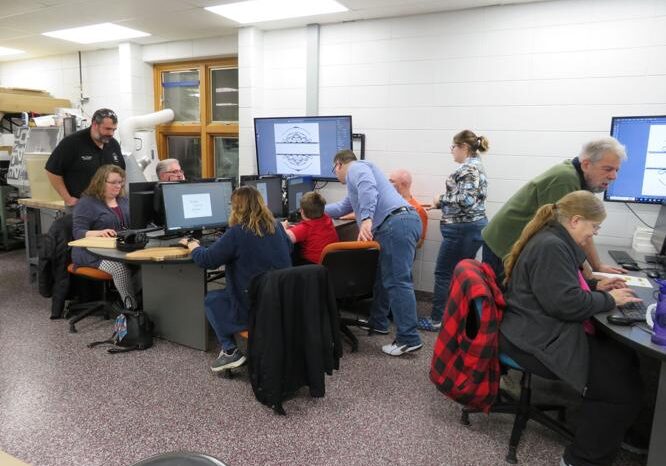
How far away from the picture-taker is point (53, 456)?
6.64ft

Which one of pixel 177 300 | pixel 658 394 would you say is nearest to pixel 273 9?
pixel 177 300

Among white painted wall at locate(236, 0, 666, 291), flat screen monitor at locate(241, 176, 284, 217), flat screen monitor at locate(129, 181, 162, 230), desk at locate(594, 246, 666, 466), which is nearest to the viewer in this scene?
desk at locate(594, 246, 666, 466)

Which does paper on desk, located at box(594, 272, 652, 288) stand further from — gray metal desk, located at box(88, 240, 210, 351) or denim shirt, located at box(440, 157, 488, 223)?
gray metal desk, located at box(88, 240, 210, 351)

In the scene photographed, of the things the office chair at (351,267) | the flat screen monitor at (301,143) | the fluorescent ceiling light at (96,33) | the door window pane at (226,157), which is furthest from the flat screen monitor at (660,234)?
the fluorescent ceiling light at (96,33)

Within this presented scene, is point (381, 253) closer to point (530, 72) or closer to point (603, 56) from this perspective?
point (530, 72)

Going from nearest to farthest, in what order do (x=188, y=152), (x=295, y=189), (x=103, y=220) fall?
(x=103, y=220) → (x=295, y=189) → (x=188, y=152)

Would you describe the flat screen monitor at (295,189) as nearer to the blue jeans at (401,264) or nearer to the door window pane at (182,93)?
the blue jeans at (401,264)

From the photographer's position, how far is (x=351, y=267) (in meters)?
2.97

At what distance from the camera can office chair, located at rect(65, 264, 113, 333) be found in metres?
3.31

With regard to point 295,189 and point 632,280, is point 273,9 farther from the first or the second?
point 632,280

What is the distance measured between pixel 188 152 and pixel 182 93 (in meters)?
0.71

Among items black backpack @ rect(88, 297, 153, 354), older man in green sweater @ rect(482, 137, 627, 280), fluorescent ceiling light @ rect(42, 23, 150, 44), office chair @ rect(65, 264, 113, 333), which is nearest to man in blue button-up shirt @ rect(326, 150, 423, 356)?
older man in green sweater @ rect(482, 137, 627, 280)

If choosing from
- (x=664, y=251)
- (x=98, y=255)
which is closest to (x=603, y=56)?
(x=664, y=251)

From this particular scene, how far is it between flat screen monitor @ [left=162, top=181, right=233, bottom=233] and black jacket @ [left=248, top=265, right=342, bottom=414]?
125cm
